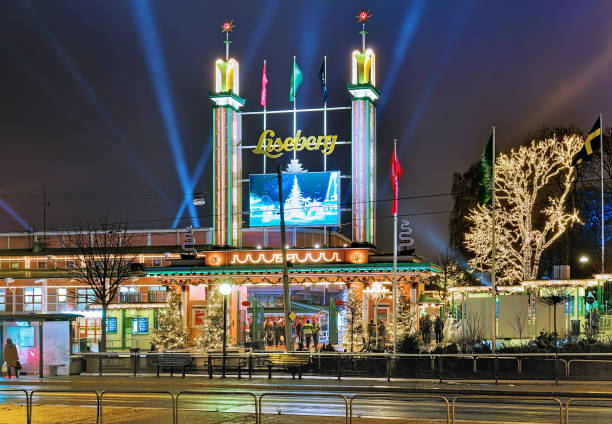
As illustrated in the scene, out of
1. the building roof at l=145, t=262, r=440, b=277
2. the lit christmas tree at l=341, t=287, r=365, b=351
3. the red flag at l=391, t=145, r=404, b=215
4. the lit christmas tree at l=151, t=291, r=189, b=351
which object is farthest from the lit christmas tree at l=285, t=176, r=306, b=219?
the red flag at l=391, t=145, r=404, b=215

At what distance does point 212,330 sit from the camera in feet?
161

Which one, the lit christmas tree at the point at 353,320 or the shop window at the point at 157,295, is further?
the shop window at the point at 157,295

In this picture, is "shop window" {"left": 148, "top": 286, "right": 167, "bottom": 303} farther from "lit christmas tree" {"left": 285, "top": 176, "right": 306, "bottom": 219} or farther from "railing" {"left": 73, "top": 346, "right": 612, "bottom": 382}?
"railing" {"left": 73, "top": 346, "right": 612, "bottom": 382}

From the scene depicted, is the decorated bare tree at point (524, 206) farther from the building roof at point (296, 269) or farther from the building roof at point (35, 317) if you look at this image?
the building roof at point (35, 317)

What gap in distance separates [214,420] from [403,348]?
17.0m

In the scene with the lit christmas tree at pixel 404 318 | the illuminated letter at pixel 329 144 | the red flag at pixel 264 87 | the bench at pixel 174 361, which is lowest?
the bench at pixel 174 361

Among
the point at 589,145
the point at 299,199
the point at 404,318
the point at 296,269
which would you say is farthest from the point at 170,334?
the point at 589,145

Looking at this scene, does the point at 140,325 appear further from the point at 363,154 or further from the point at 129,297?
the point at 363,154

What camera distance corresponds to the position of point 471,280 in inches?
3349

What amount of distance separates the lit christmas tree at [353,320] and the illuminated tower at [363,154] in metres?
4.29

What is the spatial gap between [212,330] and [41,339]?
1551 cm

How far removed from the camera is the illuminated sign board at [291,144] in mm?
54438

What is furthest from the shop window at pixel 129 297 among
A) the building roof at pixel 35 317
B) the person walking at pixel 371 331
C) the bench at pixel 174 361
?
the bench at pixel 174 361

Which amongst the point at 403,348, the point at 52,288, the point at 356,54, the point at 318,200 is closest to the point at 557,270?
the point at 403,348
